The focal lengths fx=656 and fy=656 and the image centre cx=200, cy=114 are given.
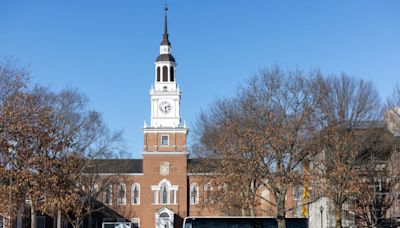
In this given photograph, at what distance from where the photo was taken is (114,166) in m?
74.9

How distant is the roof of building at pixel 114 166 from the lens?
214ft

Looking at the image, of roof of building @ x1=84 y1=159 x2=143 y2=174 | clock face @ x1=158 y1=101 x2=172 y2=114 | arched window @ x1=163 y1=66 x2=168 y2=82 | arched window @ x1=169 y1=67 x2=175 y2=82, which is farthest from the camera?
clock face @ x1=158 y1=101 x2=172 y2=114

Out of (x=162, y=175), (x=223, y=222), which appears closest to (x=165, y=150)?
(x=162, y=175)

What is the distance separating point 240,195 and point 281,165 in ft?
33.9

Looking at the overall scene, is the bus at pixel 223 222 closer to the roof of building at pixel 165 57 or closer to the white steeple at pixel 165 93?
the white steeple at pixel 165 93

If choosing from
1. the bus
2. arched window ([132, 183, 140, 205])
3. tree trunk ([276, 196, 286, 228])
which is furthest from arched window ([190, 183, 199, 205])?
tree trunk ([276, 196, 286, 228])

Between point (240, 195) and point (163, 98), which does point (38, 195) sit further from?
point (163, 98)

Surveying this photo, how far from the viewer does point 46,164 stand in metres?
30.6

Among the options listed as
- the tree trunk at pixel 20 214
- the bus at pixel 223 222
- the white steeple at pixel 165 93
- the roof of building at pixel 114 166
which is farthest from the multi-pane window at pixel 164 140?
the bus at pixel 223 222

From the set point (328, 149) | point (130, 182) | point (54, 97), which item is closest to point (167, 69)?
point (130, 182)

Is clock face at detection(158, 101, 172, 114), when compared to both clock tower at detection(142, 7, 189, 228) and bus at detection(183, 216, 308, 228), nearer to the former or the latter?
clock tower at detection(142, 7, 189, 228)

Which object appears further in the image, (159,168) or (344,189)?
(159,168)

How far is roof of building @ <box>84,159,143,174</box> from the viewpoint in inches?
2572

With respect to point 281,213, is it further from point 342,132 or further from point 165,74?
point 165,74
